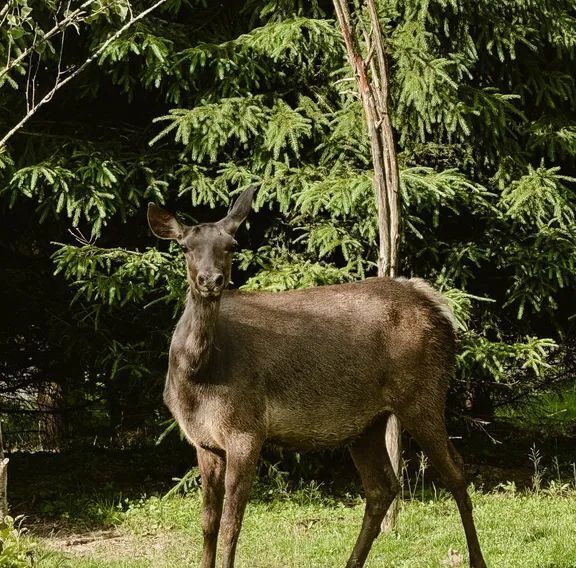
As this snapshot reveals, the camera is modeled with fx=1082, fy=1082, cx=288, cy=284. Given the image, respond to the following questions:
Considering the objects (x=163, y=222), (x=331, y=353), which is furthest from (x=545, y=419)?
(x=163, y=222)

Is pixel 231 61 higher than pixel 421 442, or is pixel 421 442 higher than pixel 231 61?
pixel 231 61

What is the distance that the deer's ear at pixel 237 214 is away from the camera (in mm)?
6141

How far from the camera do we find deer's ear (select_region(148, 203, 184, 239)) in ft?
20.5

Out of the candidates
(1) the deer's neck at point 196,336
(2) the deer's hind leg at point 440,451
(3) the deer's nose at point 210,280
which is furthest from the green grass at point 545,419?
(3) the deer's nose at point 210,280

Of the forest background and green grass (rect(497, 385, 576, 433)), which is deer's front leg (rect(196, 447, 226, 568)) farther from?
green grass (rect(497, 385, 576, 433))

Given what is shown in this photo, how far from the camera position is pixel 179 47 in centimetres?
964

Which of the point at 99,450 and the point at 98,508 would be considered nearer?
the point at 98,508

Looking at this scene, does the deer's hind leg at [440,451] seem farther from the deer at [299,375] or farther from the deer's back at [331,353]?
the deer's back at [331,353]

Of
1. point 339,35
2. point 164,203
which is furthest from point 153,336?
point 339,35

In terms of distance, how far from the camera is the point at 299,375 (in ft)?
22.0

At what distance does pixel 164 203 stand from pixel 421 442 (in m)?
3.65

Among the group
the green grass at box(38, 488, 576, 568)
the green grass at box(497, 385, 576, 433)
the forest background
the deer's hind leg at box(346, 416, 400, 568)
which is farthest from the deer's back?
the green grass at box(497, 385, 576, 433)

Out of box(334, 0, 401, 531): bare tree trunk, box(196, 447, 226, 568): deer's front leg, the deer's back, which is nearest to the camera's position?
box(196, 447, 226, 568): deer's front leg

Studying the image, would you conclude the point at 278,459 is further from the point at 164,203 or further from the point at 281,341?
the point at 281,341
